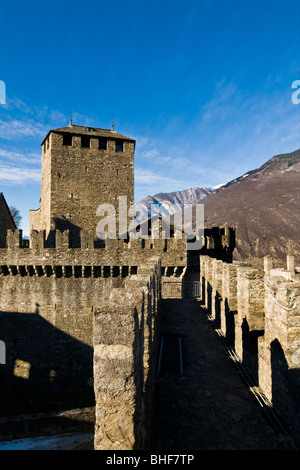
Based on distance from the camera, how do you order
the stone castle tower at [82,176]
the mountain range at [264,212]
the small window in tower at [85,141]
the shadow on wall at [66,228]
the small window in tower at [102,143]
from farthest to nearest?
the mountain range at [264,212] < the small window in tower at [102,143] < the small window in tower at [85,141] < the stone castle tower at [82,176] < the shadow on wall at [66,228]

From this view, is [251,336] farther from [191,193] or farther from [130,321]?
[191,193]

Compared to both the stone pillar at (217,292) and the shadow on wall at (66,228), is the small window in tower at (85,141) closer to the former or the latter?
the shadow on wall at (66,228)

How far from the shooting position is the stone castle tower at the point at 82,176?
19266 millimetres

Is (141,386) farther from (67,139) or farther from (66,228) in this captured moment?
(67,139)

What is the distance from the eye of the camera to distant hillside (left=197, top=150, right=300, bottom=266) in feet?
188

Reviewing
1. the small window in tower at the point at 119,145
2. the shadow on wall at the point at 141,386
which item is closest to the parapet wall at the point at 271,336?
the shadow on wall at the point at 141,386

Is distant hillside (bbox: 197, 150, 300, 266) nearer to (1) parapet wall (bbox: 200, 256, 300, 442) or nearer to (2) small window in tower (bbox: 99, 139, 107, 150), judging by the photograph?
(2) small window in tower (bbox: 99, 139, 107, 150)

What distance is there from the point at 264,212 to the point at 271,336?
66.9 metres

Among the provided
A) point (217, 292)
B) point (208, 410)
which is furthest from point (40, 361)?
point (208, 410)

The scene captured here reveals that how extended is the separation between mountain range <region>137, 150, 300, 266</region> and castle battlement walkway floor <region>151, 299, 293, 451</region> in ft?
160

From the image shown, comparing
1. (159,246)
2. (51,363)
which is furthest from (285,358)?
(51,363)

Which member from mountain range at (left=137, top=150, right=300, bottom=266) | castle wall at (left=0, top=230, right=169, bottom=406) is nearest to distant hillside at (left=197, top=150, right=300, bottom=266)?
mountain range at (left=137, top=150, right=300, bottom=266)

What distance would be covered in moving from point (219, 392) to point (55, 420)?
218 inches

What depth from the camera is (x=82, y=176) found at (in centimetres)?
1969
